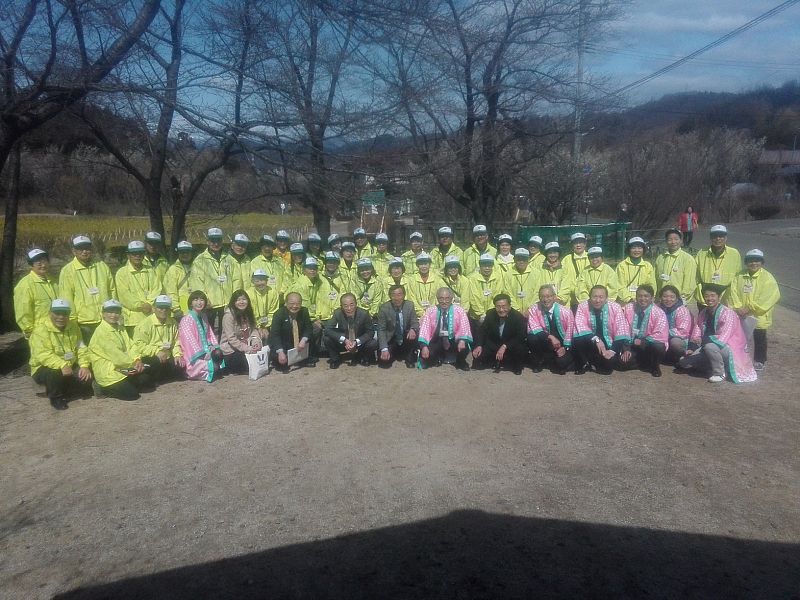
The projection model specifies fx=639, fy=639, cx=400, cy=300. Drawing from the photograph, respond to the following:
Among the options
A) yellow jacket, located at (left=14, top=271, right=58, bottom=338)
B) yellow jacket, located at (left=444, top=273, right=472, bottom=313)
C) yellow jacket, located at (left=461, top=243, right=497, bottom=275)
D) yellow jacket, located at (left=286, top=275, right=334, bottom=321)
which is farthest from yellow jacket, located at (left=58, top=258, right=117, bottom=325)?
yellow jacket, located at (left=461, top=243, right=497, bottom=275)

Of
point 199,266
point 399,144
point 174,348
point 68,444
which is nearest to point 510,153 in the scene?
point 399,144

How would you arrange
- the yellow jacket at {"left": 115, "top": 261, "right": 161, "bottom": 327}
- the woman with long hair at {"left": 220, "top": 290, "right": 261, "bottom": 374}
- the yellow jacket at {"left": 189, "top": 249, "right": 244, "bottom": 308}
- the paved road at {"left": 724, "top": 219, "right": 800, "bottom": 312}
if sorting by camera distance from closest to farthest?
the woman with long hair at {"left": 220, "top": 290, "right": 261, "bottom": 374} → the yellow jacket at {"left": 115, "top": 261, "right": 161, "bottom": 327} → the yellow jacket at {"left": 189, "top": 249, "right": 244, "bottom": 308} → the paved road at {"left": 724, "top": 219, "right": 800, "bottom": 312}

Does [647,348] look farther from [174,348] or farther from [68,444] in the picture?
[68,444]

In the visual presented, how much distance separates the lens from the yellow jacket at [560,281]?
8352 millimetres

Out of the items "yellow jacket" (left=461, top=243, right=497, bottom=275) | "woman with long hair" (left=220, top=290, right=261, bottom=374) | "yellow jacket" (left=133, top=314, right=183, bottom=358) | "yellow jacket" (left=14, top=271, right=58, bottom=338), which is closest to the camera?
"yellow jacket" (left=14, top=271, right=58, bottom=338)

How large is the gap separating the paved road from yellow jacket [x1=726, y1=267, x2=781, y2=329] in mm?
4849

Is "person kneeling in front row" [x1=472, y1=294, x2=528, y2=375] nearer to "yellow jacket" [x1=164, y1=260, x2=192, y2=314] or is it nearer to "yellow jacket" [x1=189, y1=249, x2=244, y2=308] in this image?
"yellow jacket" [x1=189, y1=249, x2=244, y2=308]

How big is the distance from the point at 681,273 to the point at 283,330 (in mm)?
5160

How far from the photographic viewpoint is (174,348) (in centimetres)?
736

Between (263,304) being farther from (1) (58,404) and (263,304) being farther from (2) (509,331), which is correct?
(2) (509,331)

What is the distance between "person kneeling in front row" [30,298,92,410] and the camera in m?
6.57

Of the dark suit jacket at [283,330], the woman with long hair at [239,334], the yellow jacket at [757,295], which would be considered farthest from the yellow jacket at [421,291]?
the yellow jacket at [757,295]

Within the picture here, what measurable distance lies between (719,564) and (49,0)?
23.5 feet

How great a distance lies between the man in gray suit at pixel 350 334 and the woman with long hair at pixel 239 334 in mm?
920
